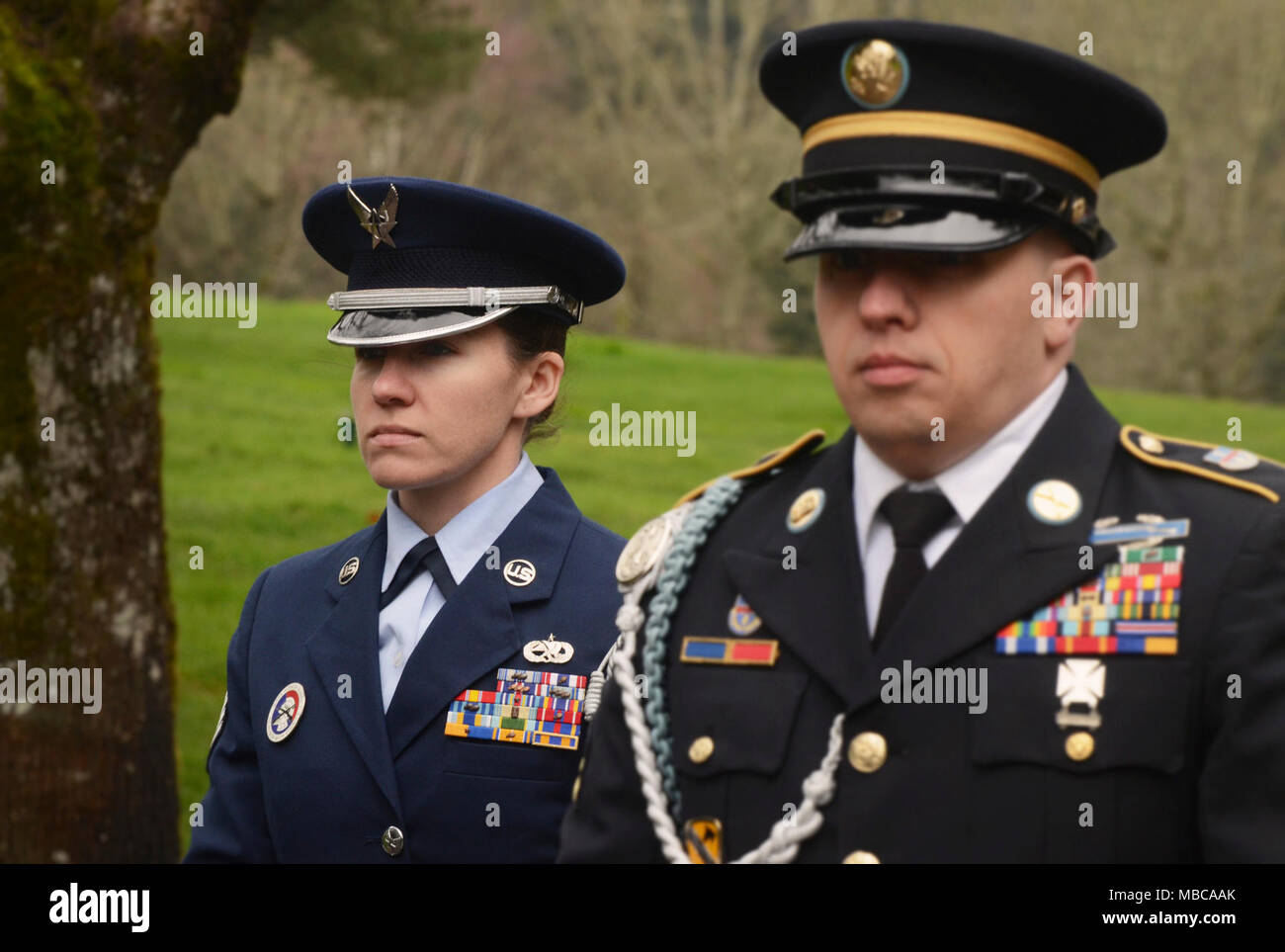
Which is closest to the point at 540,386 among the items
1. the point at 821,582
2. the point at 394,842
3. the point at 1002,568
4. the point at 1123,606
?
the point at 394,842

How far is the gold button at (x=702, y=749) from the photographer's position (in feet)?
7.40

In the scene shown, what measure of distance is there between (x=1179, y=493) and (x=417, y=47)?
8.70m

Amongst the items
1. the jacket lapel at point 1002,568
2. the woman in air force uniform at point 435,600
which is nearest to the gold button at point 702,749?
the jacket lapel at point 1002,568

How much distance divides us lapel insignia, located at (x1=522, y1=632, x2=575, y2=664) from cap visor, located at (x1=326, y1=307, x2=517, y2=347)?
2.13ft

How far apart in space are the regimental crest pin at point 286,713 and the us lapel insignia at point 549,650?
1.54 ft

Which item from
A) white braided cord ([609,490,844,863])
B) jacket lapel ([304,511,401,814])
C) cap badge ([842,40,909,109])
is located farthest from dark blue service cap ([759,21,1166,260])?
jacket lapel ([304,511,401,814])

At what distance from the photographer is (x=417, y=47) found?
A: 1012cm

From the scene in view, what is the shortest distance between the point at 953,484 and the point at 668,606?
1.61 ft

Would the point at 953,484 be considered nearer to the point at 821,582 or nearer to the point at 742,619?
the point at 821,582

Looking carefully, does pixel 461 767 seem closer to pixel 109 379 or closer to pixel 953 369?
pixel 953 369

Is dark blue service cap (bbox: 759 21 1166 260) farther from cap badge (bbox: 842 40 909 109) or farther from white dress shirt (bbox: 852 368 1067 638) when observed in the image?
white dress shirt (bbox: 852 368 1067 638)

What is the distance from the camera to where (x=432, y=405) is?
311cm

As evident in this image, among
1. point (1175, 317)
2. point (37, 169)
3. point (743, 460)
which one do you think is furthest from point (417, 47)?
point (1175, 317)

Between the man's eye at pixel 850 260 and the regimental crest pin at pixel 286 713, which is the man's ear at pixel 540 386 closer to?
the regimental crest pin at pixel 286 713
